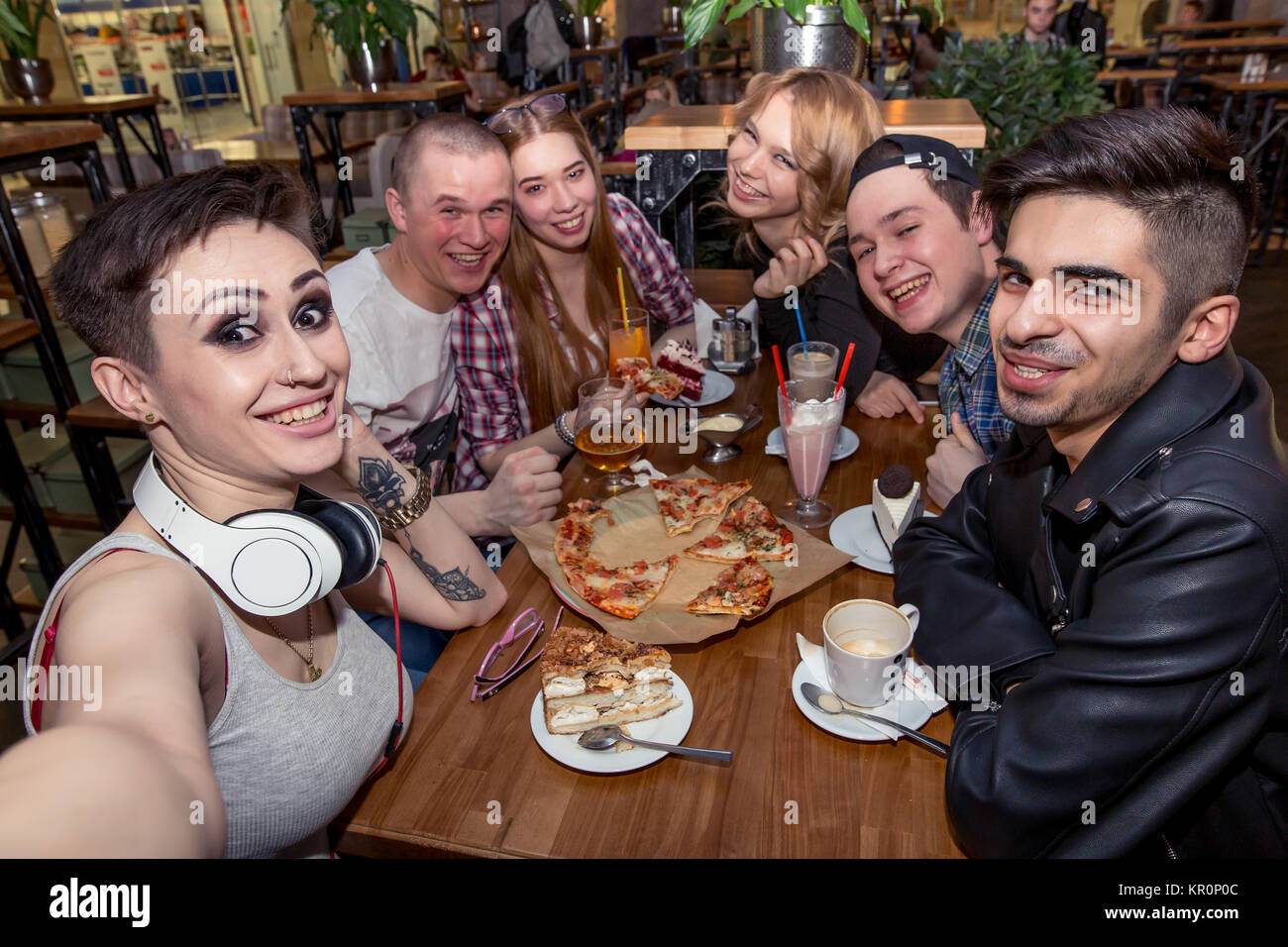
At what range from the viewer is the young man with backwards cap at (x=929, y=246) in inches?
81.3

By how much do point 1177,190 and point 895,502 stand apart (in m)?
0.79

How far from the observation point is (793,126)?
2.68m

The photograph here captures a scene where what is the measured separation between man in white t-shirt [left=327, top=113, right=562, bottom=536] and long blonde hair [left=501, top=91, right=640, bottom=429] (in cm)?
13

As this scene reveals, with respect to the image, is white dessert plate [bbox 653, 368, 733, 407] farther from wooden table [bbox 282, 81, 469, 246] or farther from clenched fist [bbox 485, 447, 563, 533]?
wooden table [bbox 282, 81, 469, 246]

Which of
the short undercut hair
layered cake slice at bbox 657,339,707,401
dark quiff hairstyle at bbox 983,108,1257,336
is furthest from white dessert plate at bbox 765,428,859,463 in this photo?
the short undercut hair

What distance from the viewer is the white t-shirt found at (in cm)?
248

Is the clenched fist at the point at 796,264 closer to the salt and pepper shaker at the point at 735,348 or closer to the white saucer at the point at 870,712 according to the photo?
the salt and pepper shaker at the point at 735,348

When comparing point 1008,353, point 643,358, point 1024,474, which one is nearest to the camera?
point 1008,353

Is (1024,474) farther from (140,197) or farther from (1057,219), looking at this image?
(140,197)

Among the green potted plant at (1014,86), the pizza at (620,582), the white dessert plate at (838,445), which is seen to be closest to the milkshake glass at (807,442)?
the white dessert plate at (838,445)

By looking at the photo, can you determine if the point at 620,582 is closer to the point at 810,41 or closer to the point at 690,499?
the point at 690,499

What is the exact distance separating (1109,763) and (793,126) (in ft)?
7.60

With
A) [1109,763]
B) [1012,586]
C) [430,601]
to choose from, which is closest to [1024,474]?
[1012,586]

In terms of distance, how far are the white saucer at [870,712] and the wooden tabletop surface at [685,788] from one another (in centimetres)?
3
